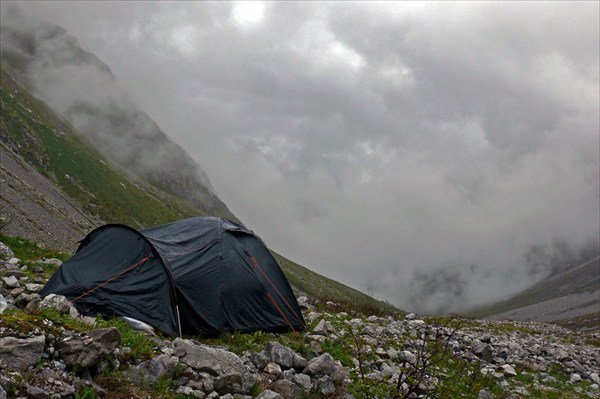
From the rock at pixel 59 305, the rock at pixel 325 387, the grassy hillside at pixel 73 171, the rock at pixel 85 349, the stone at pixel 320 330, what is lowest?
the rock at pixel 325 387

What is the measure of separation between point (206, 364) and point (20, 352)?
122 inches

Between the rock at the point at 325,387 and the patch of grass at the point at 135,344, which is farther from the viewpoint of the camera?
the rock at the point at 325,387

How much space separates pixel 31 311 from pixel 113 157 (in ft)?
634

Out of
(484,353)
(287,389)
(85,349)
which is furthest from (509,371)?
(85,349)

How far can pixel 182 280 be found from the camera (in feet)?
41.6

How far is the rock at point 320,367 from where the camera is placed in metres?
9.95

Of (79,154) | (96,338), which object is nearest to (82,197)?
(79,154)

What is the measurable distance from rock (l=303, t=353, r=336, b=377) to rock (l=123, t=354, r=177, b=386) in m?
2.93

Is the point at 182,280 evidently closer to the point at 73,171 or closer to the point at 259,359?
the point at 259,359

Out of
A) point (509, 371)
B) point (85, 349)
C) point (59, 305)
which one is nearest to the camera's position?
point (85, 349)

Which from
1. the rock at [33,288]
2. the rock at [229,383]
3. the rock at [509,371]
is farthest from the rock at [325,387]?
the rock at [509,371]

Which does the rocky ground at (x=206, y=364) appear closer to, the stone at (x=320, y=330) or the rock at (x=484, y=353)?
the stone at (x=320, y=330)

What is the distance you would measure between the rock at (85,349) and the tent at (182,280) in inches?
146

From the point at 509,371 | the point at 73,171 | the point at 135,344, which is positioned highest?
the point at 73,171
